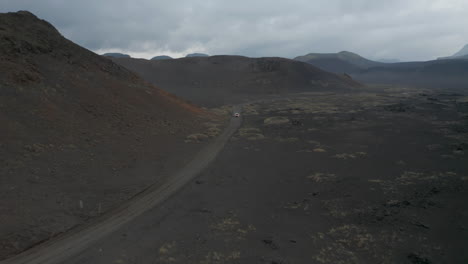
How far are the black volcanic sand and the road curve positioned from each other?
586 millimetres

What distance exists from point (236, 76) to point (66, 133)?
310 feet

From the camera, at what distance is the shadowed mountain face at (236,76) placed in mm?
102312

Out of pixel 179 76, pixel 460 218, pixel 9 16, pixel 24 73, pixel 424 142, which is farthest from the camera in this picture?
pixel 179 76

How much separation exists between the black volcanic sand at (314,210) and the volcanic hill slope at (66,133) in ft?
11.1

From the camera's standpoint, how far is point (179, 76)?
11194 cm

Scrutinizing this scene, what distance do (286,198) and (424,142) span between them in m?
19.9

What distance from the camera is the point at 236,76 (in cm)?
11481

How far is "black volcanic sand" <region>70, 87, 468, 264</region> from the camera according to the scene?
1139 cm

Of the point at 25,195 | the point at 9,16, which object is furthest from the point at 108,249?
the point at 9,16

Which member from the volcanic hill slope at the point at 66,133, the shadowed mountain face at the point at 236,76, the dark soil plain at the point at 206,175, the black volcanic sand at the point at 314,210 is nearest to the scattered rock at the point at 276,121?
the dark soil plain at the point at 206,175

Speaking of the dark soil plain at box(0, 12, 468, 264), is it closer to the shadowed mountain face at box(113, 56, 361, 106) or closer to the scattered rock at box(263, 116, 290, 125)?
the scattered rock at box(263, 116, 290, 125)

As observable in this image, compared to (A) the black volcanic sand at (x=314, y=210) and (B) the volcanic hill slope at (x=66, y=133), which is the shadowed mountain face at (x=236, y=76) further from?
(A) the black volcanic sand at (x=314, y=210)

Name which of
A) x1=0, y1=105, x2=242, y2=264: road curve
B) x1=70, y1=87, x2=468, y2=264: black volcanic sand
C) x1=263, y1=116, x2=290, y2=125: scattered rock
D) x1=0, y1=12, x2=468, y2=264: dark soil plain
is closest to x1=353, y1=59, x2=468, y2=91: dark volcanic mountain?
x1=263, y1=116, x2=290, y2=125: scattered rock

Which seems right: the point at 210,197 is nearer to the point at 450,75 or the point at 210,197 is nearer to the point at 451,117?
the point at 451,117
